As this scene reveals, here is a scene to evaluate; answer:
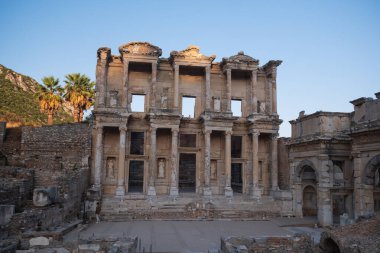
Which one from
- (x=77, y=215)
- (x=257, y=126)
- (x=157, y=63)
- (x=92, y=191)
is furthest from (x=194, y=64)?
(x=77, y=215)

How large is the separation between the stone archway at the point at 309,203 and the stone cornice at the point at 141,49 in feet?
45.3

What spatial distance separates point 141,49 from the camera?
21.5 meters

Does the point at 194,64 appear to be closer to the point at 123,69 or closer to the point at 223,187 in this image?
the point at 123,69

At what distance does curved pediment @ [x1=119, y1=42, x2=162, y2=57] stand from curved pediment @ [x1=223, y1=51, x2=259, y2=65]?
5053mm

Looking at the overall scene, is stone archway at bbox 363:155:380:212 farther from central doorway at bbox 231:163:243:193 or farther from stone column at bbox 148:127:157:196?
stone column at bbox 148:127:157:196

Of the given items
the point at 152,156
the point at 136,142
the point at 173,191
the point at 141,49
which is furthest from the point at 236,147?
the point at 141,49

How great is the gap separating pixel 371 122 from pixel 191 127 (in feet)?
37.7

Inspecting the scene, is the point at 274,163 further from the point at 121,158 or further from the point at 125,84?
the point at 125,84

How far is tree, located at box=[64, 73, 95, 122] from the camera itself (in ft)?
98.0

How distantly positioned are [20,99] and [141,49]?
37.1 metres

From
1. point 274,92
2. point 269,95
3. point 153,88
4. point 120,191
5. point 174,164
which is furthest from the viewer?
point 269,95

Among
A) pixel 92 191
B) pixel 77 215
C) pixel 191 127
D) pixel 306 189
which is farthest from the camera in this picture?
pixel 191 127

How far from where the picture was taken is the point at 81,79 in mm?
30281

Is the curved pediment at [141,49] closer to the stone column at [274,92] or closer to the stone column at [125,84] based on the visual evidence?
the stone column at [125,84]
